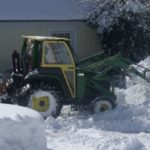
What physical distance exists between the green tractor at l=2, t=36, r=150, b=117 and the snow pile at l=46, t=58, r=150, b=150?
350 mm

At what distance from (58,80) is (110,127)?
6.04 feet

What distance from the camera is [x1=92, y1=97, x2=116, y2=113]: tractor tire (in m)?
13.6

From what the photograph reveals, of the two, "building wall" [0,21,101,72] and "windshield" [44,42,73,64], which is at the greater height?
"building wall" [0,21,101,72]

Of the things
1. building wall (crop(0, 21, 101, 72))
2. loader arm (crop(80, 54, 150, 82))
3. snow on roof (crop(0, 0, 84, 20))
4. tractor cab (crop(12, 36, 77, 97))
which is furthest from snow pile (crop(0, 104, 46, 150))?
snow on roof (crop(0, 0, 84, 20))

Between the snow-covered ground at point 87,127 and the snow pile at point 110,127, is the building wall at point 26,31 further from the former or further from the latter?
the snow pile at point 110,127

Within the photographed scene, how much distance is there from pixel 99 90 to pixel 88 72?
49 cm

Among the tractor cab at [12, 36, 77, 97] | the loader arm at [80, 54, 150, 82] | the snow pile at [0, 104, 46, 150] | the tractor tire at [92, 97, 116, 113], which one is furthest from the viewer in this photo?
the loader arm at [80, 54, 150, 82]

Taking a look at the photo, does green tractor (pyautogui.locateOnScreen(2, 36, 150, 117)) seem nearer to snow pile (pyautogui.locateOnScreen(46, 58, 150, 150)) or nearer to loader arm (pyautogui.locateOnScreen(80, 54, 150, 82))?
loader arm (pyautogui.locateOnScreen(80, 54, 150, 82))

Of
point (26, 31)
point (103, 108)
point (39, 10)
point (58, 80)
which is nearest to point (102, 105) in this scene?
point (103, 108)

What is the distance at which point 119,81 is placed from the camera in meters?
15.4

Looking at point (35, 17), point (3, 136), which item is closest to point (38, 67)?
point (3, 136)

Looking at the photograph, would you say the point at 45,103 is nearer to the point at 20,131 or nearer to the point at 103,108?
the point at 103,108

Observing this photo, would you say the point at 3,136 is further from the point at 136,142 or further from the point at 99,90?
the point at 99,90

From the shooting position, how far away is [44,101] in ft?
43.2
